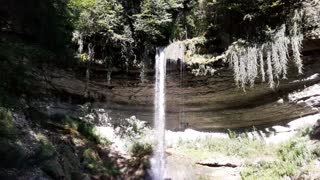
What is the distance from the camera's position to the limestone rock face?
40.0 ft

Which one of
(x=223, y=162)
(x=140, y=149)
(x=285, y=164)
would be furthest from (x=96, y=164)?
(x=285, y=164)

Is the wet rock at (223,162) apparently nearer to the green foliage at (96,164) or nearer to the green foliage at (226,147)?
the green foliage at (226,147)

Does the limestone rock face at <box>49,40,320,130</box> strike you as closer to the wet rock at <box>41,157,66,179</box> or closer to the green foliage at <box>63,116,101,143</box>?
the green foliage at <box>63,116,101,143</box>

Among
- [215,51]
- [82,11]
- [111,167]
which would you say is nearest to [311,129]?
[215,51]

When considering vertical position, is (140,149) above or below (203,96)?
below

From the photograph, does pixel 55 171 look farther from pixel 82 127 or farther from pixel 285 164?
pixel 285 164

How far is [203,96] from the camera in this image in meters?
13.4

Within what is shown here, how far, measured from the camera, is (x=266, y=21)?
40.0ft

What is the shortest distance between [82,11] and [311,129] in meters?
7.26

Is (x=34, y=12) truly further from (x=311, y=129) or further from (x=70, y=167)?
(x=311, y=129)

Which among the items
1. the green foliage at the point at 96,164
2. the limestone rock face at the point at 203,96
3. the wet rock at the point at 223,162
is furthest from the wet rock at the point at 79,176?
the limestone rock face at the point at 203,96

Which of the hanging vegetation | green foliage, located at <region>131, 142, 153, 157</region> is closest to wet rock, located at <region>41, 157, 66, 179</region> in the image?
green foliage, located at <region>131, 142, 153, 157</region>

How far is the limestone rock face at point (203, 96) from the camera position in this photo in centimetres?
1220

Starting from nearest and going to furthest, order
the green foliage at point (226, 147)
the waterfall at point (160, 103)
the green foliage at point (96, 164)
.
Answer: the green foliage at point (96, 164) < the green foliage at point (226, 147) < the waterfall at point (160, 103)
